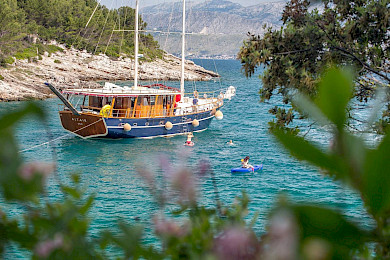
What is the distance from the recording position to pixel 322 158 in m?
0.76

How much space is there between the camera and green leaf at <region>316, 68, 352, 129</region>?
2.28 feet

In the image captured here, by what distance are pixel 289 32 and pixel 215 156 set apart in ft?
50.9

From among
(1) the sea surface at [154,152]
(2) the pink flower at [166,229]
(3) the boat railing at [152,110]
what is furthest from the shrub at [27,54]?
(2) the pink flower at [166,229]

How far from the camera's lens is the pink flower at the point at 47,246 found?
87 cm

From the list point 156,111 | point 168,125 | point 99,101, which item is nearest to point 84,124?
point 99,101

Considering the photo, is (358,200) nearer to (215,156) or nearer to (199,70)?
(215,156)

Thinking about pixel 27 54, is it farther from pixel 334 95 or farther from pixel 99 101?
pixel 334 95

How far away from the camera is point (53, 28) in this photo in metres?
69.8

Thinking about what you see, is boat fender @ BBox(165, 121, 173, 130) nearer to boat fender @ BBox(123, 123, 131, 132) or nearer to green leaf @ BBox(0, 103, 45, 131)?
boat fender @ BBox(123, 123, 131, 132)

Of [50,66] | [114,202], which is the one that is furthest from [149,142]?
[50,66]

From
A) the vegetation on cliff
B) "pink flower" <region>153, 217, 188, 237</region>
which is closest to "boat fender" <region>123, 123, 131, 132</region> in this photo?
"pink flower" <region>153, 217, 188, 237</region>

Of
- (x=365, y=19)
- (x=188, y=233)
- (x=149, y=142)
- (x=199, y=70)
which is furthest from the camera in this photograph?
(x=199, y=70)

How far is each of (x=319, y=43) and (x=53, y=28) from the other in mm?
68091

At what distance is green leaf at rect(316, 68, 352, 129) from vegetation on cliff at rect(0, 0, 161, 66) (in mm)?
55123
